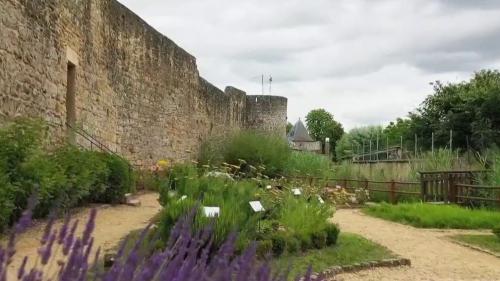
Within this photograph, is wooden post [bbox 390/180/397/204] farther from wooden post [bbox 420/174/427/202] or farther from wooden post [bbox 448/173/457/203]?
wooden post [bbox 448/173/457/203]

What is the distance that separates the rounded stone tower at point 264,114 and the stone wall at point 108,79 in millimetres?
5793

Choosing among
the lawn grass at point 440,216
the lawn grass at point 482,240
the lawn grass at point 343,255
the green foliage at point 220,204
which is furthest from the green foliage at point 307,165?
the green foliage at point 220,204

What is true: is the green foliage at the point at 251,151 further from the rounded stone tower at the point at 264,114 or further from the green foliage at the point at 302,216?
the green foliage at the point at 302,216

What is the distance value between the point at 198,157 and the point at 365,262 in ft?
48.7

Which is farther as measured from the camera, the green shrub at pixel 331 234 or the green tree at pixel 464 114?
the green tree at pixel 464 114

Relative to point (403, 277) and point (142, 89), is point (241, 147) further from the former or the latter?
point (403, 277)

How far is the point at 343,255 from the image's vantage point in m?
7.18

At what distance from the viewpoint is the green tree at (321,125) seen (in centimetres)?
8031

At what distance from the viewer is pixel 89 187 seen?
8984mm

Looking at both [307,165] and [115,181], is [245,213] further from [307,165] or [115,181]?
[307,165]

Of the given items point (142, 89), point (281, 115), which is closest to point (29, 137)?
point (142, 89)

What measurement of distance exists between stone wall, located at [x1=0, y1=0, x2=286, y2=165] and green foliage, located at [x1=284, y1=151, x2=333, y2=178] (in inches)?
131

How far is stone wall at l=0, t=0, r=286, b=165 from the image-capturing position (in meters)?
7.97

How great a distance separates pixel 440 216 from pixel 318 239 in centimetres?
473
